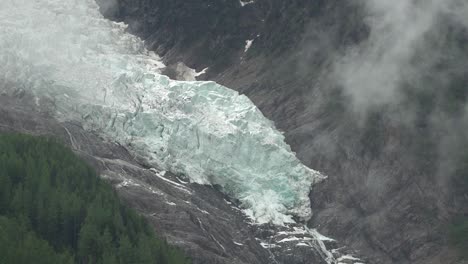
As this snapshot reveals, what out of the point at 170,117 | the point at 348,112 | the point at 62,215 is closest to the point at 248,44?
the point at 348,112

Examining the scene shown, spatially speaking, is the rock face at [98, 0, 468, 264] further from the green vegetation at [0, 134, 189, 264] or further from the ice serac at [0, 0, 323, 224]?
the green vegetation at [0, 134, 189, 264]

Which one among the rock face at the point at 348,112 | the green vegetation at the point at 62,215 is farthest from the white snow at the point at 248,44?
the green vegetation at the point at 62,215

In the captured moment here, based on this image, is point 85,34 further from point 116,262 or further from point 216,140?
point 116,262

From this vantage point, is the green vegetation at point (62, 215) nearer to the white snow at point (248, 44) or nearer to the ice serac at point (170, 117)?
the ice serac at point (170, 117)

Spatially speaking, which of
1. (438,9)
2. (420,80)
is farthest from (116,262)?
(438,9)

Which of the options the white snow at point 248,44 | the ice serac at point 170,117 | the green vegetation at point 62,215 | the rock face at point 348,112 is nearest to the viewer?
the green vegetation at point 62,215
